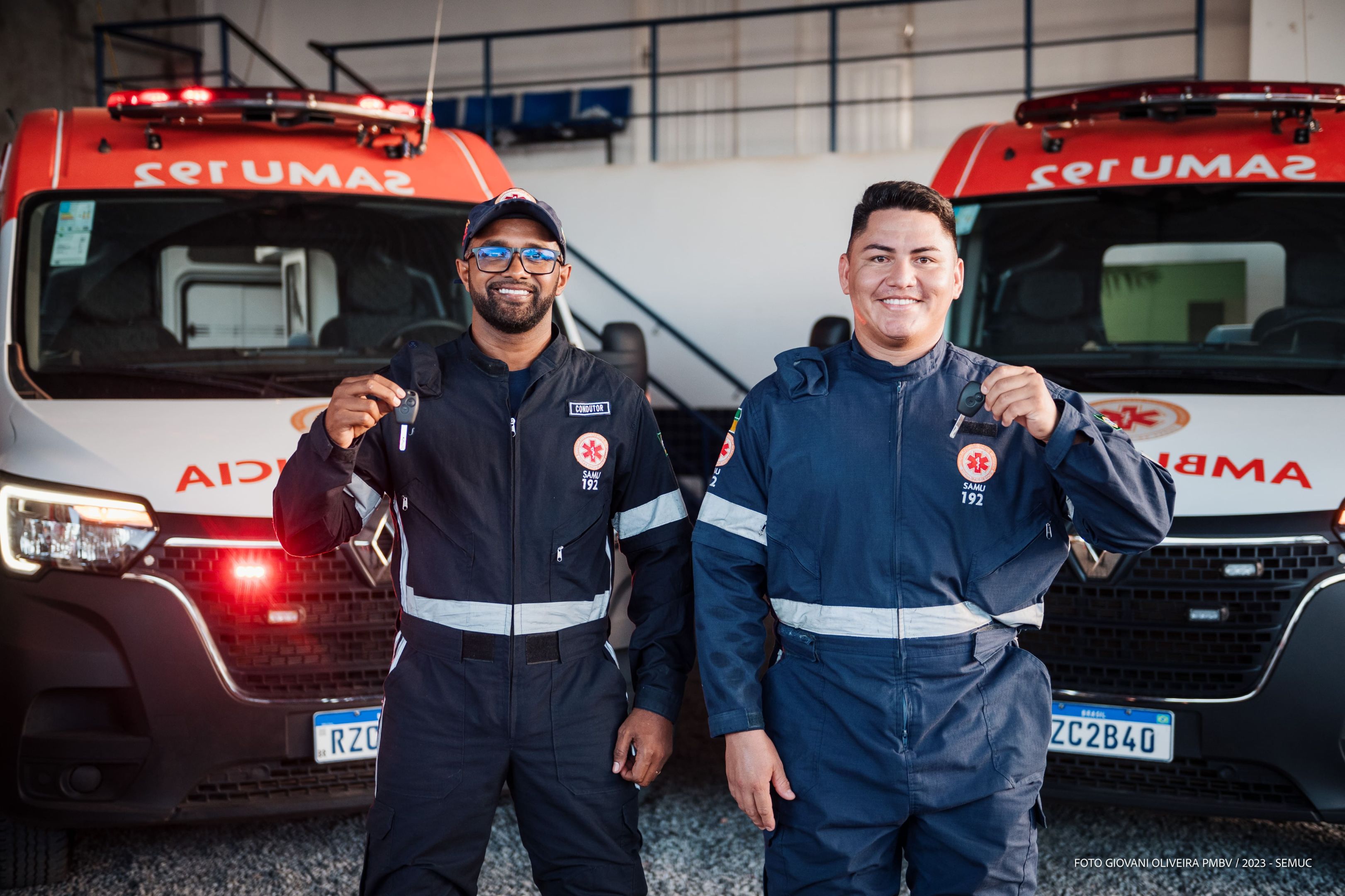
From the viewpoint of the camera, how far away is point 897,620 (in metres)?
1.95

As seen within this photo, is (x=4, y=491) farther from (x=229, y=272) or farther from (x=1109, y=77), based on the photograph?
(x=1109, y=77)

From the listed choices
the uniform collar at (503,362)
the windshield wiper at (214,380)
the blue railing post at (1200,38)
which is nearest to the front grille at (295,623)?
the windshield wiper at (214,380)

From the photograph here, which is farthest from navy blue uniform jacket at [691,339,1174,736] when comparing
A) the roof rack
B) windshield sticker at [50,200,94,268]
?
windshield sticker at [50,200,94,268]

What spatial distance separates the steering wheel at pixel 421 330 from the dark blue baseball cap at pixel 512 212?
1481 mm

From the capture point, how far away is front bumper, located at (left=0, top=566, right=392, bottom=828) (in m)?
2.80

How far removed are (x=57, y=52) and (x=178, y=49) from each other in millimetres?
1007

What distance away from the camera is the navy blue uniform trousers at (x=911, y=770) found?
1.92m

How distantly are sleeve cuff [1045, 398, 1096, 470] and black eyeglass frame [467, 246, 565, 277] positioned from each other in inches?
39.5

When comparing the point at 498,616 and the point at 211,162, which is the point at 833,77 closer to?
the point at 211,162

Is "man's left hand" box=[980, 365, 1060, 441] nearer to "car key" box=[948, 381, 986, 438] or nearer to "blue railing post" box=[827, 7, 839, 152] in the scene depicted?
"car key" box=[948, 381, 986, 438]

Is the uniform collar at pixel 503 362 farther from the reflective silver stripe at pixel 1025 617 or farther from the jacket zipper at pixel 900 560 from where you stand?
the reflective silver stripe at pixel 1025 617

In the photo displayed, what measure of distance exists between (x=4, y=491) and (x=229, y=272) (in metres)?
1.59

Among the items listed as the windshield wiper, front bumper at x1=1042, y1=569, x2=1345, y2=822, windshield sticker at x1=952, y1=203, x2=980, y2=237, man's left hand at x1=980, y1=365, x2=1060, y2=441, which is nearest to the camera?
man's left hand at x1=980, y1=365, x2=1060, y2=441

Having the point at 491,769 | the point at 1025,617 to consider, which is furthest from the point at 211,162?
the point at 1025,617
